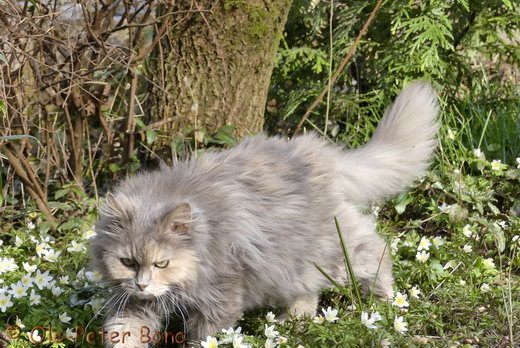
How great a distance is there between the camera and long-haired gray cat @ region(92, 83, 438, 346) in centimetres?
294

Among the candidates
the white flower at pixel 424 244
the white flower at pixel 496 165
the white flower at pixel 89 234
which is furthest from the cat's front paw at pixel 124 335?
the white flower at pixel 496 165

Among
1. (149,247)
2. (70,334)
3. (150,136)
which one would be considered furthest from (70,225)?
(149,247)

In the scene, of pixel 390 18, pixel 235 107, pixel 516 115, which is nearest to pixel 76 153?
pixel 235 107

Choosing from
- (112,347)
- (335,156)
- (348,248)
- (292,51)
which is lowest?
(112,347)

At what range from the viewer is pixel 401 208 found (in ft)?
14.4

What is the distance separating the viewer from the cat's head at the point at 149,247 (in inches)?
114

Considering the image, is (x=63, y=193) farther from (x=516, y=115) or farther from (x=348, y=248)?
(x=516, y=115)

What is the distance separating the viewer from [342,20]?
502 cm

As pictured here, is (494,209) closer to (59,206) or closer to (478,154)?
(478,154)

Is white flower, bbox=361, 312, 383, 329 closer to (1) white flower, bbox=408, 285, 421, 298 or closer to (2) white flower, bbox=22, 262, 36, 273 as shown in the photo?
(1) white flower, bbox=408, 285, 421, 298

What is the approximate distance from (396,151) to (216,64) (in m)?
1.31

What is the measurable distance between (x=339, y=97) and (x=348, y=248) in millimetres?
1893

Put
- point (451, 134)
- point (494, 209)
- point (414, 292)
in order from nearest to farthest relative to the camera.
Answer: point (414, 292)
point (494, 209)
point (451, 134)

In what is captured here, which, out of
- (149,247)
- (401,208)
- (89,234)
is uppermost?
(149,247)
